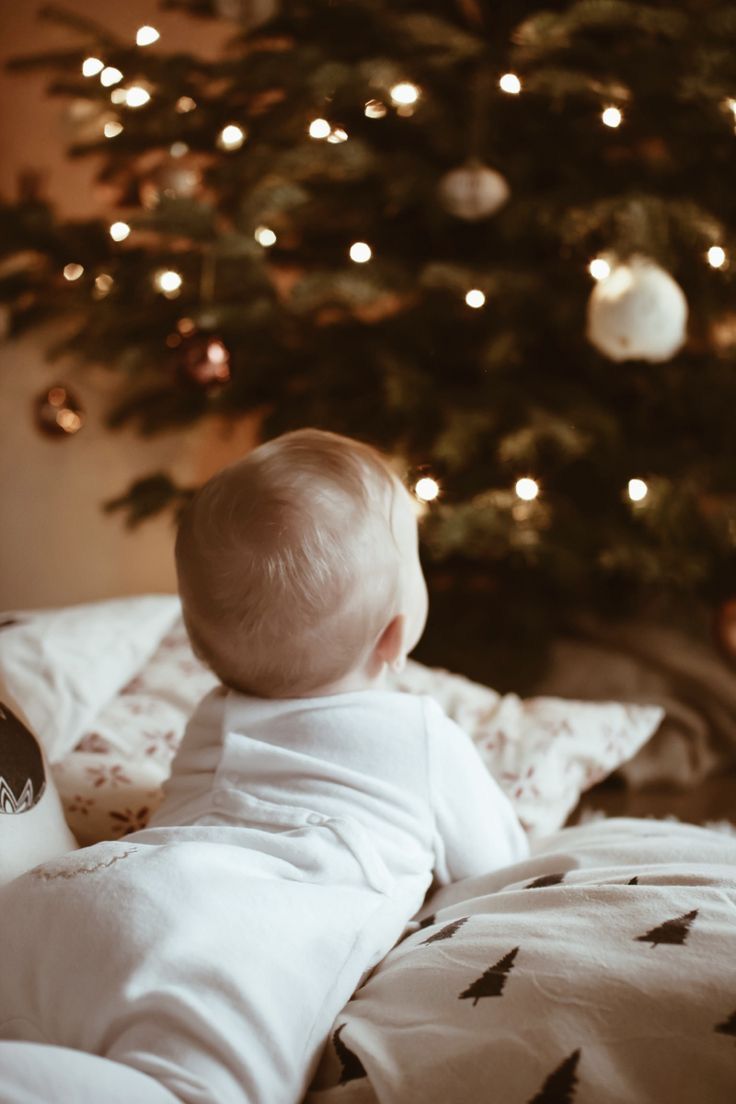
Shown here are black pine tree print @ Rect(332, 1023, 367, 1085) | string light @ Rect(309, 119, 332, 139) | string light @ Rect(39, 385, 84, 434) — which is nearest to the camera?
black pine tree print @ Rect(332, 1023, 367, 1085)

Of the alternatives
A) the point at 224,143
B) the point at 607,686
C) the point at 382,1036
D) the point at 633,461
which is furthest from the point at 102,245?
the point at 382,1036

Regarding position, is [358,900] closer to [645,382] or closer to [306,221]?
[645,382]

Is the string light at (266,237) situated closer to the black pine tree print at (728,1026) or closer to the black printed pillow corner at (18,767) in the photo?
the black printed pillow corner at (18,767)

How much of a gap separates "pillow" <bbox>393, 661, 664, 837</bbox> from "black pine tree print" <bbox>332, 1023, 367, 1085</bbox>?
0.62 meters

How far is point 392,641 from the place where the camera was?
90cm

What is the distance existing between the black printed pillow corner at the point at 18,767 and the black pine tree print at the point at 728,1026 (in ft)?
1.84

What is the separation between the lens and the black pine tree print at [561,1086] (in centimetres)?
50

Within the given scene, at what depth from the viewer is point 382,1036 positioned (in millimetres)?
615

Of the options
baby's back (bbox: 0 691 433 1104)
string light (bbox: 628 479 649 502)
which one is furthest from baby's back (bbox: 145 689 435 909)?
string light (bbox: 628 479 649 502)

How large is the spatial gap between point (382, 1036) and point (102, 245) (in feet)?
5.71

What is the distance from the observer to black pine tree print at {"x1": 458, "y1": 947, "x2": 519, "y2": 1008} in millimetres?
593

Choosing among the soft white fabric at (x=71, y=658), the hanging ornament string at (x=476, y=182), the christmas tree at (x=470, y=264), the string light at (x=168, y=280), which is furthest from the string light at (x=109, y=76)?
the soft white fabric at (x=71, y=658)

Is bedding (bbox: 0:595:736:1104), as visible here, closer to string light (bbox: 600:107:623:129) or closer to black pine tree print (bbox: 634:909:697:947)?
black pine tree print (bbox: 634:909:697:947)

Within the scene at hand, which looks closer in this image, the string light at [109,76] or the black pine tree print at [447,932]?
the black pine tree print at [447,932]
